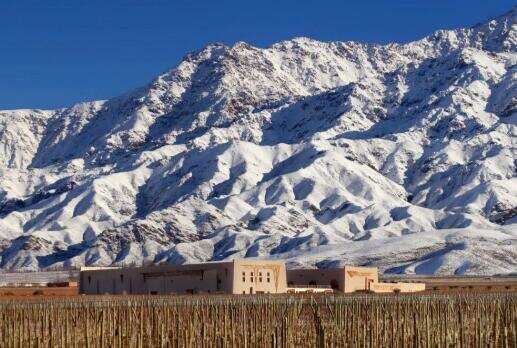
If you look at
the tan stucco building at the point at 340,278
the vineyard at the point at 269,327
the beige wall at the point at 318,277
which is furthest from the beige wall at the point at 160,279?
the vineyard at the point at 269,327

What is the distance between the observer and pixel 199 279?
147 metres

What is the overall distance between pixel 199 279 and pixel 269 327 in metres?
80.3

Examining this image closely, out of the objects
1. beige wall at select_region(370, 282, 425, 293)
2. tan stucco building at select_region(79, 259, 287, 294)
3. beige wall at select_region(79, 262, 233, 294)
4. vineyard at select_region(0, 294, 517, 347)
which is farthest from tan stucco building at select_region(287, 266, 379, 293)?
vineyard at select_region(0, 294, 517, 347)

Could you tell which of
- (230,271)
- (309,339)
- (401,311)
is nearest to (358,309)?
(401,311)

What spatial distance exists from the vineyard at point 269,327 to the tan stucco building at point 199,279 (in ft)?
231

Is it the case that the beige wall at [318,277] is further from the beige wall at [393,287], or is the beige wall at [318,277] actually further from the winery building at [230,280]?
the beige wall at [393,287]

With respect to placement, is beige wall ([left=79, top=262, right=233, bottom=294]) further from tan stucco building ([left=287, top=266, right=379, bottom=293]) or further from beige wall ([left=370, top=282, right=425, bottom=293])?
beige wall ([left=370, top=282, right=425, bottom=293])

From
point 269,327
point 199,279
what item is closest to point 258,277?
point 199,279

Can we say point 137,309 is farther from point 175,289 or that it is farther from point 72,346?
point 175,289

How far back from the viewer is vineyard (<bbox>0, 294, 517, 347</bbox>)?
64750 millimetres

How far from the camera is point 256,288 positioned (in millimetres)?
145250

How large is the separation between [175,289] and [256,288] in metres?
11.5

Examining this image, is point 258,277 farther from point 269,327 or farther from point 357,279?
point 269,327

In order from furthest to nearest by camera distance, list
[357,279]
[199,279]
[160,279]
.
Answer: [357,279] → [160,279] → [199,279]
